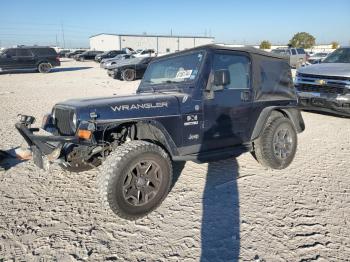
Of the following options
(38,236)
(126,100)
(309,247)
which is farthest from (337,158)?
(38,236)

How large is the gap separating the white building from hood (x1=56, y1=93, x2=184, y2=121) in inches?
2564

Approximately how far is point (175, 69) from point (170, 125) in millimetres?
1042

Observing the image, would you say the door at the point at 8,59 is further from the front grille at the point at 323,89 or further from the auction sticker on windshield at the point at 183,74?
the auction sticker on windshield at the point at 183,74

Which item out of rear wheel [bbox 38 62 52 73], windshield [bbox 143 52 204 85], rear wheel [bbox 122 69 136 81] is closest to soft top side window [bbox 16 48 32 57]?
rear wheel [bbox 38 62 52 73]

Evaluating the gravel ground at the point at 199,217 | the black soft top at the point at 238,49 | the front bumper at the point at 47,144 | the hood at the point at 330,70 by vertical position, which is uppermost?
the black soft top at the point at 238,49

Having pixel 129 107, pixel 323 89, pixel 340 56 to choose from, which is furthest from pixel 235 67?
pixel 340 56

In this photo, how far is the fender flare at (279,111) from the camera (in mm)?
4516

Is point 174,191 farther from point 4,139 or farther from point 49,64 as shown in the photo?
point 49,64

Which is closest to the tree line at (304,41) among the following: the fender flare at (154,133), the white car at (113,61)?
the white car at (113,61)

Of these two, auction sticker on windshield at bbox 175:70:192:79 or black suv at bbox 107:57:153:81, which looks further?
black suv at bbox 107:57:153:81

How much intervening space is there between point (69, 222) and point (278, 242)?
2.25 m

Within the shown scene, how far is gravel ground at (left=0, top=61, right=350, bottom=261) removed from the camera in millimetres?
2859

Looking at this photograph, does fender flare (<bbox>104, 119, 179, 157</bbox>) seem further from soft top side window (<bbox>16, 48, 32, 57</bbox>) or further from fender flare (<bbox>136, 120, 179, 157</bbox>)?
soft top side window (<bbox>16, 48, 32, 57</bbox>)

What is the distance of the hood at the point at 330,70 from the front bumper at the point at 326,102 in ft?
1.77
